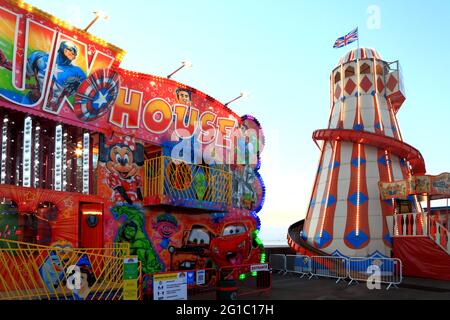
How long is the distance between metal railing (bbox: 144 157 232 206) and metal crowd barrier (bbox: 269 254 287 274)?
235 inches

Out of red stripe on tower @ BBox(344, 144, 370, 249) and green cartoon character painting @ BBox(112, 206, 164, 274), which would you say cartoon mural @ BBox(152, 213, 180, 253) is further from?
red stripe on tower @ BBox(344, 144, 370, 249)

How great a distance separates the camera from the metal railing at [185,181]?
547 inches

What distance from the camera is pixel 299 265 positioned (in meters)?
19.8

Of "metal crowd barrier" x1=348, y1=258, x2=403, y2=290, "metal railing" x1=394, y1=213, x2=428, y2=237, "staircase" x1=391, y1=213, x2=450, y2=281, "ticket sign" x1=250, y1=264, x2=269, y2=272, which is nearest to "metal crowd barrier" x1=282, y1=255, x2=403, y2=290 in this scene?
"metal crowd barrier" x1=348, y1=258, x2=403, y2=290

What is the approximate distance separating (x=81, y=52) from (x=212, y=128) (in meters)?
6.32

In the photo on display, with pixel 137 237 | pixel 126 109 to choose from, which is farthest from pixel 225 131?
pixel 137 237

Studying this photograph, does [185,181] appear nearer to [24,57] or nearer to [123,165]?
[123,165]

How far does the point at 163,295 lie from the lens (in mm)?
9984

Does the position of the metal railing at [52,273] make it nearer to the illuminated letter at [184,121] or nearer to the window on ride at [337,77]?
the illuminated letter at [184,121]

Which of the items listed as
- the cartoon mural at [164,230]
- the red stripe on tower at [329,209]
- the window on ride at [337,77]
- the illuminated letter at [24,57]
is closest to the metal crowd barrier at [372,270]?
the red stripe on tower at [329,209]

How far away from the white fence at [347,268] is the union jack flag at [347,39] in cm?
1244

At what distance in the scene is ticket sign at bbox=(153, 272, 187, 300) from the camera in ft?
32.3
